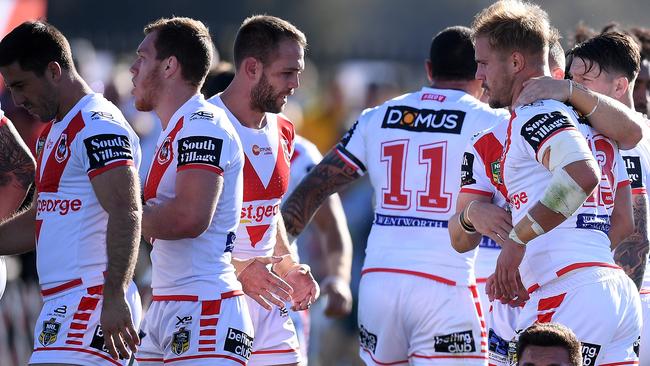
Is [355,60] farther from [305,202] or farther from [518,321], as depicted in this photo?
[518,321]

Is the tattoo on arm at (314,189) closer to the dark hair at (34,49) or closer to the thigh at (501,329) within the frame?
the thigh at (501,329)

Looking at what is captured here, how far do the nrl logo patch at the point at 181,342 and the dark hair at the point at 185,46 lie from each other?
140 cm

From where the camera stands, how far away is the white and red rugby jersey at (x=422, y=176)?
8.23m

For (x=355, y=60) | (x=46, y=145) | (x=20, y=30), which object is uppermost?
(x=20, y=30)

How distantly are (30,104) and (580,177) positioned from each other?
9.29 feet

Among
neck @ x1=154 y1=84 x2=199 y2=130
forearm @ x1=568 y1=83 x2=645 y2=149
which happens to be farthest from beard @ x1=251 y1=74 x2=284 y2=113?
forearm @ x1=568 y1=83 x2=645 y2=149

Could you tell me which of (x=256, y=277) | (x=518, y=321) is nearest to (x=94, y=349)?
(x=256, y=277)

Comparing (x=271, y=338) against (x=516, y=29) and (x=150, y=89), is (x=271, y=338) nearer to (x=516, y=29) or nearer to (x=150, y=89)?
(x=150, y=89)

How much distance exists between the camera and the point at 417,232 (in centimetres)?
827

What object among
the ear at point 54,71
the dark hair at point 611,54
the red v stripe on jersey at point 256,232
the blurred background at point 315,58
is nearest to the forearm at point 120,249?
the ear at point 54,71

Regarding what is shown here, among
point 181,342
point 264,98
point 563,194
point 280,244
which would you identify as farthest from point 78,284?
point 563,194

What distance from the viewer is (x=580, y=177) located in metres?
6.07

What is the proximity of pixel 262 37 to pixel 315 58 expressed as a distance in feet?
45.4

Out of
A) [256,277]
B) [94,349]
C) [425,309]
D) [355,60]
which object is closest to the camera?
[94,349]
